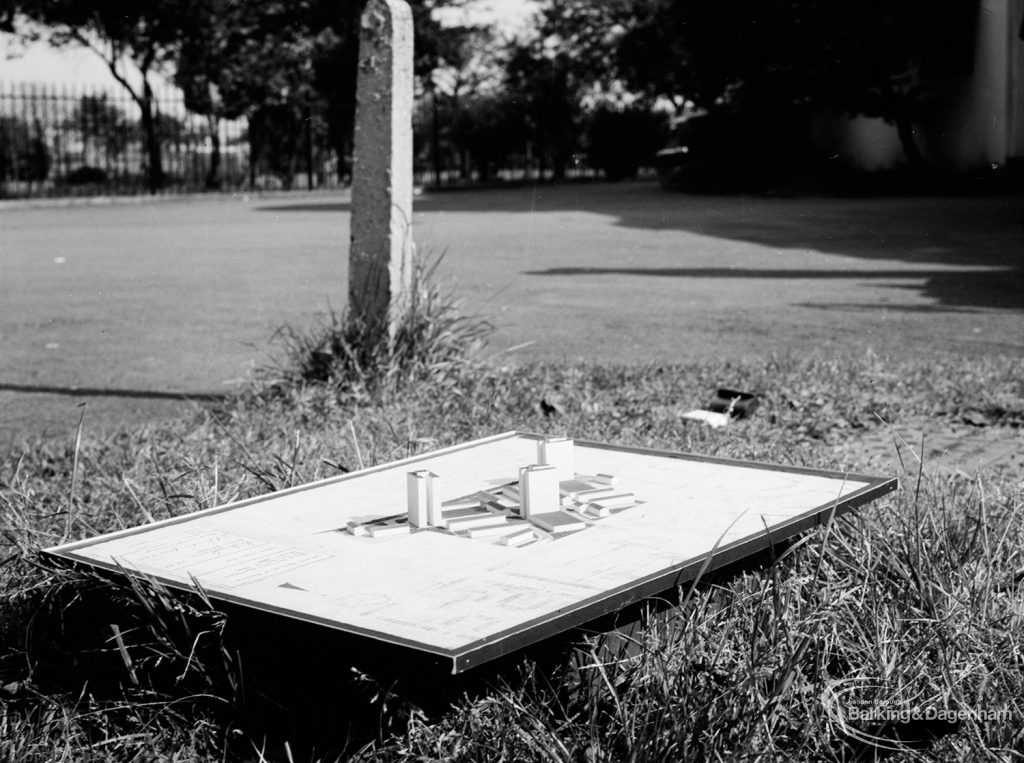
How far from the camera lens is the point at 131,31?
37.4 m

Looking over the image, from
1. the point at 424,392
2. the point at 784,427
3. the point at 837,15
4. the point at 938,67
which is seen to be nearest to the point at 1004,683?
the point at 784,427

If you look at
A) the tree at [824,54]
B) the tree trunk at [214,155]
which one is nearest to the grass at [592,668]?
the tree at [824,54]

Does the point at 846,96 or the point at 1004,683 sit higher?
the point at 846,96

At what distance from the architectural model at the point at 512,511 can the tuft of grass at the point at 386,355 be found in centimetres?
298

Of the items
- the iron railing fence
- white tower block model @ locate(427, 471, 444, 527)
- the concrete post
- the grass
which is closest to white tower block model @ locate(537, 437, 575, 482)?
white tower block model @ locate(427, 471, 444, 527)

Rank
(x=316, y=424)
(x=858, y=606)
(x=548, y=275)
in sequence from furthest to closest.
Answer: (x=548, y=275), (x=316, y=424), (x=858, y=606)

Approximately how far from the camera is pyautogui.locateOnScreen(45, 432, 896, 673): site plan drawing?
2.15m

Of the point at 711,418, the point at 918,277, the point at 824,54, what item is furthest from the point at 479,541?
the point at 824,54

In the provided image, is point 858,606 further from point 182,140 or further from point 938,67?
point 182,140

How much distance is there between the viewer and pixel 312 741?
2.32m

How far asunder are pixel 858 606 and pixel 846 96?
27791mm

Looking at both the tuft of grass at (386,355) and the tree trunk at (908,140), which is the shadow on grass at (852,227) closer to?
the tree trunk at (908,140)

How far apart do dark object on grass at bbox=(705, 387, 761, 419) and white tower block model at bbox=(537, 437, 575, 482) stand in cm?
241

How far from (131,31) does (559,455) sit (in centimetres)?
3792
